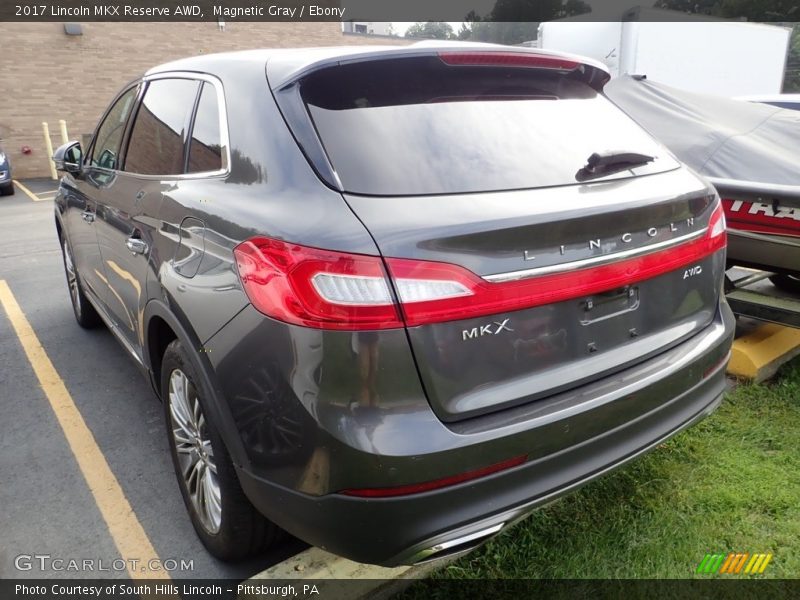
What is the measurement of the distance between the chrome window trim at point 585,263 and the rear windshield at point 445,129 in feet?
0.96

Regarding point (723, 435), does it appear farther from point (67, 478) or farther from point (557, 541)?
point (67, 478)

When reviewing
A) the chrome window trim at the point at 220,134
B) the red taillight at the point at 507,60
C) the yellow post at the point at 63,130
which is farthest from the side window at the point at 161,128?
the yellow post at the point at 63,130

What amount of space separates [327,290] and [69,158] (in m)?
3.15

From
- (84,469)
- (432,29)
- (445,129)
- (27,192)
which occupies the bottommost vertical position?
(27,192)

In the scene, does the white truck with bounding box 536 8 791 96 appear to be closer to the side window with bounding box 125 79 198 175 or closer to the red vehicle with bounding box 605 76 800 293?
the red vehicle with bounding box 605 76 800 293

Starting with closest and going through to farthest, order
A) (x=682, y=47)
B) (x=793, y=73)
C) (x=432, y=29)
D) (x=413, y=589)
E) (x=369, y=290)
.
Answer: (x=369, y=290) < (x=413, y=589) < (x=682, y=47) < (x=793, y=73) < (x=432, y=29)

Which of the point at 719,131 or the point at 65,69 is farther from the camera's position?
the point at 65,69

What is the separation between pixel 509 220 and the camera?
5.94 feet

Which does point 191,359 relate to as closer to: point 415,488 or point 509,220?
point 415,488

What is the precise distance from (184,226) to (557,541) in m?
1.84

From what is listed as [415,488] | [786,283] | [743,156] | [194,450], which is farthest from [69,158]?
[786,283]

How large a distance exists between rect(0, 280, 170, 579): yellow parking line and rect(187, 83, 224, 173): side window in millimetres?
1511

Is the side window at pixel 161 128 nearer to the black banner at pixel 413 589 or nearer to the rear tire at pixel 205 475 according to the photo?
the rear tire at pixel 205 475

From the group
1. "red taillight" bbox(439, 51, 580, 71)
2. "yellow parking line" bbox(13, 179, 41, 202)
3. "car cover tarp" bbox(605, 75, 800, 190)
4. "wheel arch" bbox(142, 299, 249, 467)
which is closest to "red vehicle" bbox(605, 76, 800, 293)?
"car cover tarp" bbox(605, 75, 800, 190)
